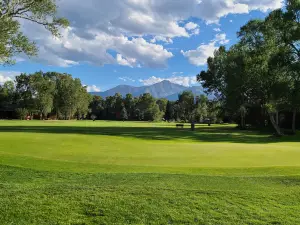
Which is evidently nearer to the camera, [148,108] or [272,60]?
[272,60]

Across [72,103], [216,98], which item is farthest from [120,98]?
[216,98]

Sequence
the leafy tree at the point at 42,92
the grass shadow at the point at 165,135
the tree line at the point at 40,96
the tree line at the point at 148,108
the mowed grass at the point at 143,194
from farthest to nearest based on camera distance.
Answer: the tree line at the point at 148,108 → the tree line at the point at 40,96 → the leafy tree at the point at 42,92 → the grass shadow at the point at 165,135 → the mowed grass at the point at 143,194

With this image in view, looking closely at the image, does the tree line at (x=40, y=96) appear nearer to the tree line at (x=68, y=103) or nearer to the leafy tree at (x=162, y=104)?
the tree line at (x=68, y=103)

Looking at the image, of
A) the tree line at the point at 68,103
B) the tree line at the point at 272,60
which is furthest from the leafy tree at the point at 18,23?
the tree line at the point at 68,103

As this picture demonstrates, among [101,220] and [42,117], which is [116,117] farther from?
[101,220]

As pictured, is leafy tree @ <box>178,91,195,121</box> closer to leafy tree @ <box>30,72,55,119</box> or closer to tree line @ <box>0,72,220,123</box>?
tree line @ <box>0,72,220,123</box>

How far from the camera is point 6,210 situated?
540 cm

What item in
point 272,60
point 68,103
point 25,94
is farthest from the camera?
point 68,103

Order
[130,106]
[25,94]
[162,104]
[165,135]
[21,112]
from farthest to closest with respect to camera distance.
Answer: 1. [162,104]
2. [130,106]
3. [25,94]
4. [21,112]
5. [165,135]

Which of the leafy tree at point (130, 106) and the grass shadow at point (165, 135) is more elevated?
the leafy tree at point (130, 106)

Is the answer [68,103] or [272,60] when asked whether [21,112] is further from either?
[272,60]

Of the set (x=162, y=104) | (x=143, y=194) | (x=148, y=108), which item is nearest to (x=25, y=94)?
(x=148, y=108)

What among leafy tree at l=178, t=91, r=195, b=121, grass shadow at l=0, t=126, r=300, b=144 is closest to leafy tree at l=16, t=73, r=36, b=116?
leafy tree at l=178, t=91, r=195, b=121

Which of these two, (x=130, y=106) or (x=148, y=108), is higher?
(x=130, y=106)
